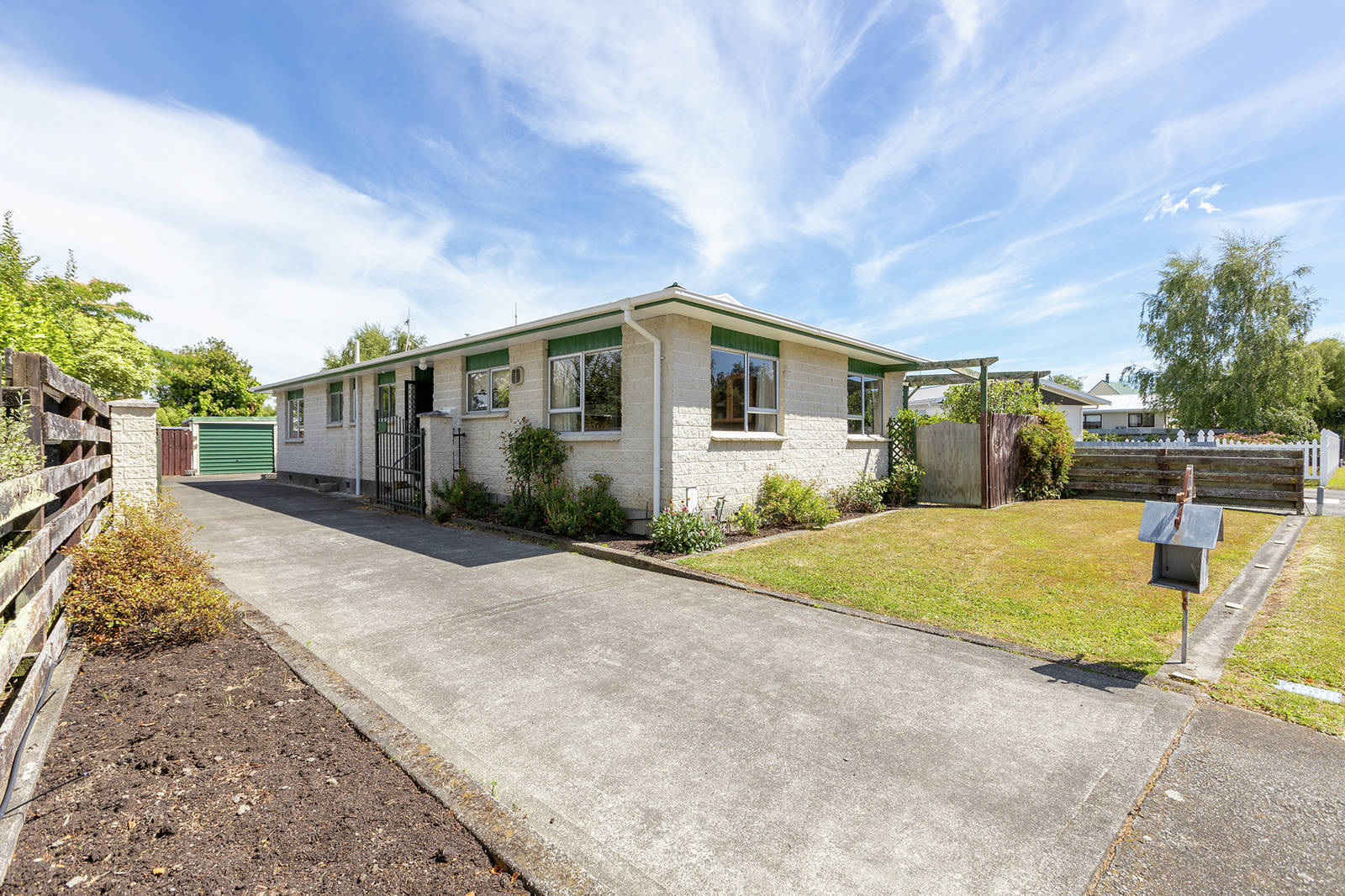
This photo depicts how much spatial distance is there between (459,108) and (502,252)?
549 centimetres

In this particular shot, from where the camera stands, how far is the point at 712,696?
3420 millimetres

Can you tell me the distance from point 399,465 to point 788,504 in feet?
29.2

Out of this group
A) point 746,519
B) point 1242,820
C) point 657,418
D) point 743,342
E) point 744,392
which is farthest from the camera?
point 744,392

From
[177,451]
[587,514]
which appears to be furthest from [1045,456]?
[177,451]

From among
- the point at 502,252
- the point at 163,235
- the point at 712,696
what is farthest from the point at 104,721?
the point at 502,252

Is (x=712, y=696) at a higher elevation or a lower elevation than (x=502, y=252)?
lower

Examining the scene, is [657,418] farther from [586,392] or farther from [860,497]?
[860,497]

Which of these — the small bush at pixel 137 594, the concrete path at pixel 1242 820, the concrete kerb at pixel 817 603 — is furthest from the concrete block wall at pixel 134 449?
the concrete path at pixel 1242 820

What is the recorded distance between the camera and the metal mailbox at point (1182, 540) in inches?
140

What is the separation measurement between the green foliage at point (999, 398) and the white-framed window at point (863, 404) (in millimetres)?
2149

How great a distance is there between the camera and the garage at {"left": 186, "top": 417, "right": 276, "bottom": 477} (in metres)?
23.8

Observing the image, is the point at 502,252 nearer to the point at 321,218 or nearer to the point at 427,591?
the point at 321,218

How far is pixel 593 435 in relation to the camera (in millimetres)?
9188

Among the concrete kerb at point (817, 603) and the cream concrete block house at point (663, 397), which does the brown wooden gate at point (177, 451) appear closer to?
the cream concrete block house at point (663, 397)
